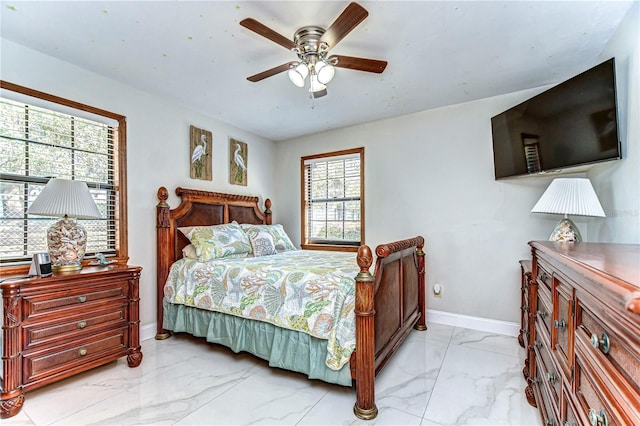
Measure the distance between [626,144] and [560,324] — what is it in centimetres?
142

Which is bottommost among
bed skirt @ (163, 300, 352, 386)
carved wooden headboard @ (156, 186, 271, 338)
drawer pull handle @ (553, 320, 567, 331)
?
bed skirt @ (163, 300, 352, 386)

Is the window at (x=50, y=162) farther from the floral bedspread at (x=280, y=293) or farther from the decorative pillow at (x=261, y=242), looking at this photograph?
the decorative pillow at (x=261, y=242)

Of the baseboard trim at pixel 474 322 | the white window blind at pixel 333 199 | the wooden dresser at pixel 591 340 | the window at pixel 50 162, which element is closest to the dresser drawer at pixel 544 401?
the wooden dresser at pixel 591 340

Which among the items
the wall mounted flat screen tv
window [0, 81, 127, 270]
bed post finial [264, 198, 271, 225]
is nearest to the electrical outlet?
the wall mounted flat screen tv

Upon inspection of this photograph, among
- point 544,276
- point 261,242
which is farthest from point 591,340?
point 261,242

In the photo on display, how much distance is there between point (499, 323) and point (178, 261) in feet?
10.9

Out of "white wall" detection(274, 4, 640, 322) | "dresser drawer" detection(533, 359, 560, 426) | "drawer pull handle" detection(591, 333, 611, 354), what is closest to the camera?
"drawer pull handle" detection(591, 333, 611, 354)

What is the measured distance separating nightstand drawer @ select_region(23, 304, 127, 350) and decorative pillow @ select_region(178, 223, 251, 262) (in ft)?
2.61

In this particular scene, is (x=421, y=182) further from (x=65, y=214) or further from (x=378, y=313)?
(x=65, y=214)

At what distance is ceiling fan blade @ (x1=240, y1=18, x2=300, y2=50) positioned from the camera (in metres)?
1.57

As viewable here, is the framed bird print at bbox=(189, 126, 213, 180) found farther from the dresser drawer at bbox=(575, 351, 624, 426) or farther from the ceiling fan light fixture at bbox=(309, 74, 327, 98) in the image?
the dresser drawer at bbox=(575, 351, 624, 426)

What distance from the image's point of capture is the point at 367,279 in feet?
5.82

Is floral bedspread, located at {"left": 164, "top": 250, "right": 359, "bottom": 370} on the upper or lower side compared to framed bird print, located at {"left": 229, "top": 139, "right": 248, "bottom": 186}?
lower

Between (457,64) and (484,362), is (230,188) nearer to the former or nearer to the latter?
(457,64)
